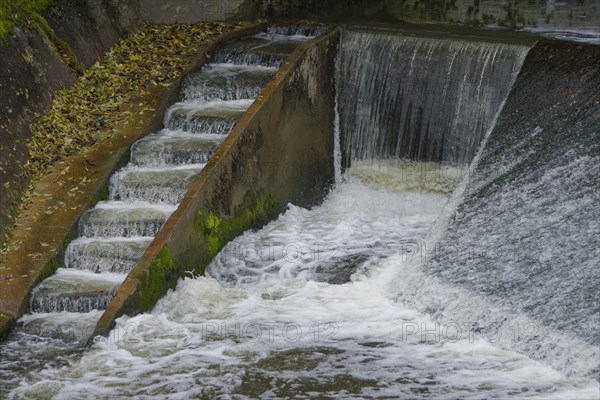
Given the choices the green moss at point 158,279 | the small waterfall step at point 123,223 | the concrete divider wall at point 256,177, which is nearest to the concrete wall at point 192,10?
the concrete divider wall at point 256,177

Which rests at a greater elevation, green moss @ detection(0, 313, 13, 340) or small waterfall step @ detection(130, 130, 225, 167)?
small waterfall step @ detection(130, 130, 225, 167)

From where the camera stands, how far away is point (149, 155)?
1132cm

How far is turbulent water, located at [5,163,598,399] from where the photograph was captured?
8.00 metres

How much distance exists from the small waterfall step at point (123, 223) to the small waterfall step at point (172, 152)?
94cm

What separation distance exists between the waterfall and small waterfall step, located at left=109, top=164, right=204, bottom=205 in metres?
2.53

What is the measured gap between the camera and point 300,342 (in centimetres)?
880

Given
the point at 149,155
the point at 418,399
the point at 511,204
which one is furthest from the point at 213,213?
the point at 418,399

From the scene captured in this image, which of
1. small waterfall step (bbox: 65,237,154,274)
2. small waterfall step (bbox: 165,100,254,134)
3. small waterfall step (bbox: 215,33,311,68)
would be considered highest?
small waterfall step (bbox: 215,33,311,68)

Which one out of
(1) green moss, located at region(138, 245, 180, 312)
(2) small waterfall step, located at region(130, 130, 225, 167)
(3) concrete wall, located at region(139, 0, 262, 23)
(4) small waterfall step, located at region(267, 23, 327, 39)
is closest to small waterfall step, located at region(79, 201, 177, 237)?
(1) green moss, located at region(138, 245, 180, 312)

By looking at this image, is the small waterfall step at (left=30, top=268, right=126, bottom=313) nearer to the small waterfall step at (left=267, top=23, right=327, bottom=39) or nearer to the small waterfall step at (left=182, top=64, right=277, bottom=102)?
the small waterfall step at (left=182, top=64, right=277, bottom=102)

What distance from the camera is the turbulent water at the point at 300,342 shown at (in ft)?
26.2

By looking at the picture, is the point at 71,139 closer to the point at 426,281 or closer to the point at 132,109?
the point at 132,109

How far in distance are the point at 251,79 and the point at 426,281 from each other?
4006 mm

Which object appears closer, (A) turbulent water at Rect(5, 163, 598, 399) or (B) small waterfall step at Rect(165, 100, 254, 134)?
(A) turbulent water at Rect(5, 163, 598, 399)
